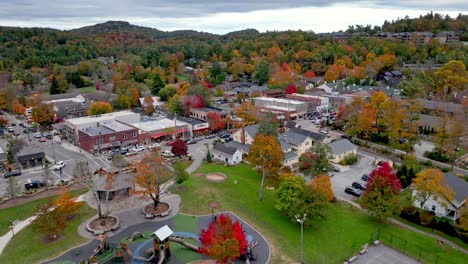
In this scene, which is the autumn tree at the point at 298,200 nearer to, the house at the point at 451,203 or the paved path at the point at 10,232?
the house at the point at 451,203

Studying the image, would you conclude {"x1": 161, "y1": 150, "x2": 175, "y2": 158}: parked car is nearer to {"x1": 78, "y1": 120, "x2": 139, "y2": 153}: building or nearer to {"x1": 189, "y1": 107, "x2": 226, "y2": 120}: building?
{"x1": 78, "y1": 120, "x2": 139, "y2": 153}: building

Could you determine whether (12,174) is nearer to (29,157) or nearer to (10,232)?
(29,157)

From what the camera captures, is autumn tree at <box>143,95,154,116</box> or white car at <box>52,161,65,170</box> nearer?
white car at <box>52,161,65,170</box>

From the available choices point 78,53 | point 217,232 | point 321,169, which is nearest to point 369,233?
point 321,169

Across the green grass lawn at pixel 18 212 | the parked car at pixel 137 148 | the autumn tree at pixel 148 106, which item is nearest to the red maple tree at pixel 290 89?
the autumn tree at pixel 148 106

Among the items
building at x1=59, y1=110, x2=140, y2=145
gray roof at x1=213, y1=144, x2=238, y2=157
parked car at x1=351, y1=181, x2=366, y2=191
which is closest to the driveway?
parked car at x1=351, y1=181, x2=366, y2=191
